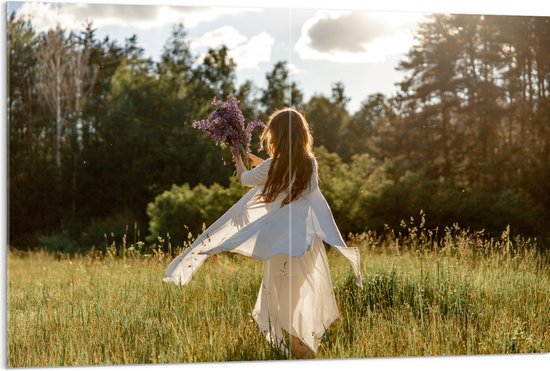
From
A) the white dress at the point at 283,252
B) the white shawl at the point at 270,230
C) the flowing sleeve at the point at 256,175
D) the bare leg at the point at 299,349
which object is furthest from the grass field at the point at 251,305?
the flowing sleeve at the point at 256,175

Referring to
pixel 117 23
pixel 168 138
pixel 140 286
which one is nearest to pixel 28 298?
pixel 140 286

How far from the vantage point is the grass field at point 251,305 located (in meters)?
4.50

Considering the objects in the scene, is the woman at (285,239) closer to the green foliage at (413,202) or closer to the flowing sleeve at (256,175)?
the flowing sleeve at (256,175)

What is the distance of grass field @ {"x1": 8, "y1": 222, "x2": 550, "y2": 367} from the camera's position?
4500 mm

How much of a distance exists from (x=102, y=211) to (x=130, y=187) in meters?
0.27

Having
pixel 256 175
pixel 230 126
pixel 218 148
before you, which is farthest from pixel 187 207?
pixel 256 175

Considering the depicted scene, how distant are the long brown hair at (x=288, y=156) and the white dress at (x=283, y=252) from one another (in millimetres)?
40

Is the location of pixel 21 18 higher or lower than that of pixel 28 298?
higher

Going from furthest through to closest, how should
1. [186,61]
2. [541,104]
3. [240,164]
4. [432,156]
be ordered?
[432,156] < [541,104] < [186,61] < [240,164]

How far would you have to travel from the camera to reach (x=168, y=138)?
5262 mm

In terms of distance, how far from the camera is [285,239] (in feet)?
13.9

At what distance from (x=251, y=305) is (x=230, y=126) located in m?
1.12

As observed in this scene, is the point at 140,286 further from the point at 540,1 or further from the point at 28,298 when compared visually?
the point at 540,1

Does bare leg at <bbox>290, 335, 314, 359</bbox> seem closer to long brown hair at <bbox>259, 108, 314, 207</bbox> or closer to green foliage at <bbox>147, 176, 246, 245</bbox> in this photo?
long brown hair at <bbox>259, 108, 314, 207</bbox>
